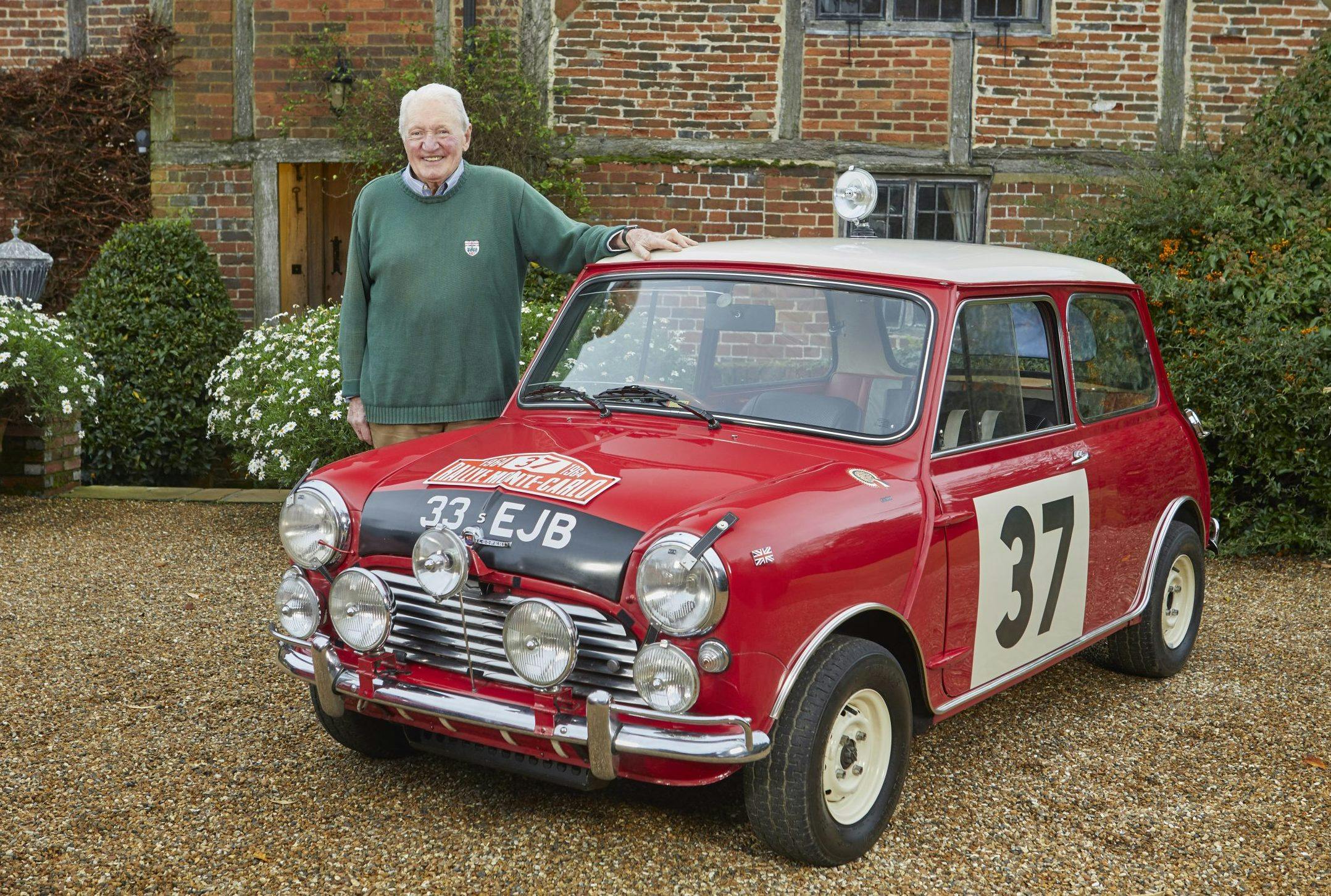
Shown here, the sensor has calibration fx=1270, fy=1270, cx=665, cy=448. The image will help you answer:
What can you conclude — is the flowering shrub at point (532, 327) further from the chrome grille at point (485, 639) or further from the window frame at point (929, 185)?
the chrome grille at point (485, 639)

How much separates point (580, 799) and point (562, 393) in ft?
4.18

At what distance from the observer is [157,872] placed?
3.24m

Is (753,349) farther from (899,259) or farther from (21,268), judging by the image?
(21,268)

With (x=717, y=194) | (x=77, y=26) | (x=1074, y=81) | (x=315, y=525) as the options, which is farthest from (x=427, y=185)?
(x=77, y=26)

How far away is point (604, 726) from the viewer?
298cm

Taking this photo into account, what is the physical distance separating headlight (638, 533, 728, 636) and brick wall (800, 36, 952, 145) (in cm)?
837

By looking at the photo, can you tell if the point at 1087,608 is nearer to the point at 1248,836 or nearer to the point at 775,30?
the point at 1248,836

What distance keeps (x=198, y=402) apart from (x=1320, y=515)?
811 cm

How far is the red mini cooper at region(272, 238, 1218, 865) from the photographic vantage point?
9.98 ft

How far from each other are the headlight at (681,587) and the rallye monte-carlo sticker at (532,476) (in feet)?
1.04

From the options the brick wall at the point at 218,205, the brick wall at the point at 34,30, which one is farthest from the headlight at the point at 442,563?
the brick wall at the point at 34,30

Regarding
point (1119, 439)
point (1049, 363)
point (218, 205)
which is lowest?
point (1119, 439)

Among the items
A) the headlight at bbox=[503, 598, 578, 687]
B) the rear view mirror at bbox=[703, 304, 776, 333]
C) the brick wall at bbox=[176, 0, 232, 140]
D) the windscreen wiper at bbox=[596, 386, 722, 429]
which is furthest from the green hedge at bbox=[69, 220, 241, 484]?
the headlight at bbox=[503, 598, 578, 687]

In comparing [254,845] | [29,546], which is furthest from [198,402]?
[254,845]
